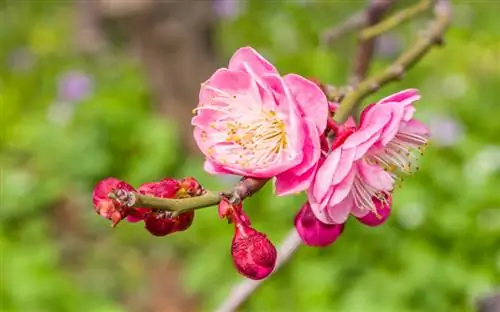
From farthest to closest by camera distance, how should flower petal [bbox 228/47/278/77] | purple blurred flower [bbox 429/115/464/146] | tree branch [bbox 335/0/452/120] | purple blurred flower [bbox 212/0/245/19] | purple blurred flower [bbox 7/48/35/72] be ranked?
purple blurred flower [bbox 7/48/35/72]
purple blurred flower [bbox 212/0/245/19]
purple blurred flower [bbox 429/115/464/146]
tree branch [bbox 335/0/452/120]
flower petal [bbox 228/47/278/77]

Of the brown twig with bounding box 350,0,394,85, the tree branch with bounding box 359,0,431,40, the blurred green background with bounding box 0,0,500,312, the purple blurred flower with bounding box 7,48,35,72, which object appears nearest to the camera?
the tree branch with bounding box 359,0,431,40

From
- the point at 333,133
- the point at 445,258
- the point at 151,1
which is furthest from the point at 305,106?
the point at 151,1

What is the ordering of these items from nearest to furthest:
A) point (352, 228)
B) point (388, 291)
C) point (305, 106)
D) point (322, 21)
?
point (305, 106) < point (388, 291) < point (352, 228) < point (322, 21)

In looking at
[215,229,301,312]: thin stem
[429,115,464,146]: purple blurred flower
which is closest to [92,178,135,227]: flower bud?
[215,229,301,312]: thin stem

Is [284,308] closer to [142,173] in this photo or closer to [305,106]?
[142,173]

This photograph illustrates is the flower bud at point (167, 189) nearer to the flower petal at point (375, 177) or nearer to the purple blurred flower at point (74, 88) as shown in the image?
the flower petal at point (375, 177)

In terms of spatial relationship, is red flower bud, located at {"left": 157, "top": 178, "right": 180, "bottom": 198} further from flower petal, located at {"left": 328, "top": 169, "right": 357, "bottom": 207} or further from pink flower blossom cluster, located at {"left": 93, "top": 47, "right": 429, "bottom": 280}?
flower petal, located at {"left": 328, "top": 169, "right": 357, "bottom": 207}
